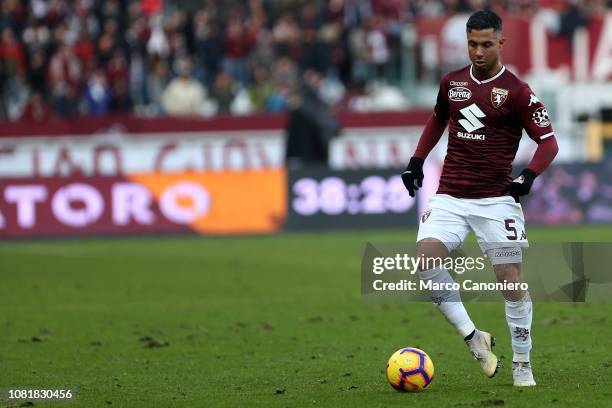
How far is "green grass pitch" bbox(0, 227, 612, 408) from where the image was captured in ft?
28.9

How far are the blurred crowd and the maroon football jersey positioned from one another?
66.7ft

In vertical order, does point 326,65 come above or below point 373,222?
above

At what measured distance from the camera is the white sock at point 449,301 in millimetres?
8984

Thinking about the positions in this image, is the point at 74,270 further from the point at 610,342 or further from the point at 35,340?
the point at 610,342

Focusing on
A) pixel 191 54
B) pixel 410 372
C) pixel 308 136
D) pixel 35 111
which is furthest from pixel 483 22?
pixel 191 54

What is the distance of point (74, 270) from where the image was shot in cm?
1902

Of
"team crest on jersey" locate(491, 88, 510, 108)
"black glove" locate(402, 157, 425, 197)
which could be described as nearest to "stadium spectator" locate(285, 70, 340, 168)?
"black glove" locate(402, 157, 425, 197)

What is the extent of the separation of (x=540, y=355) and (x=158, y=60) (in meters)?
20.2

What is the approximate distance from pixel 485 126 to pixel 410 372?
173 cm

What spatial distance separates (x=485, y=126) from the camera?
29.1 ft

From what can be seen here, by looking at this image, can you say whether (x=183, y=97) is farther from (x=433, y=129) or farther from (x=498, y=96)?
(x=498, y=96)

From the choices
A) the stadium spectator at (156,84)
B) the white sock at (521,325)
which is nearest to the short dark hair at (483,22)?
the white sock at (521,325)

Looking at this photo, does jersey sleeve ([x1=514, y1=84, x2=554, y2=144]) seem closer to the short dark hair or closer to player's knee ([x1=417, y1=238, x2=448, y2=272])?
the short dark hair

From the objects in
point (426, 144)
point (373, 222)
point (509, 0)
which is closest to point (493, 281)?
point (426, 144)
